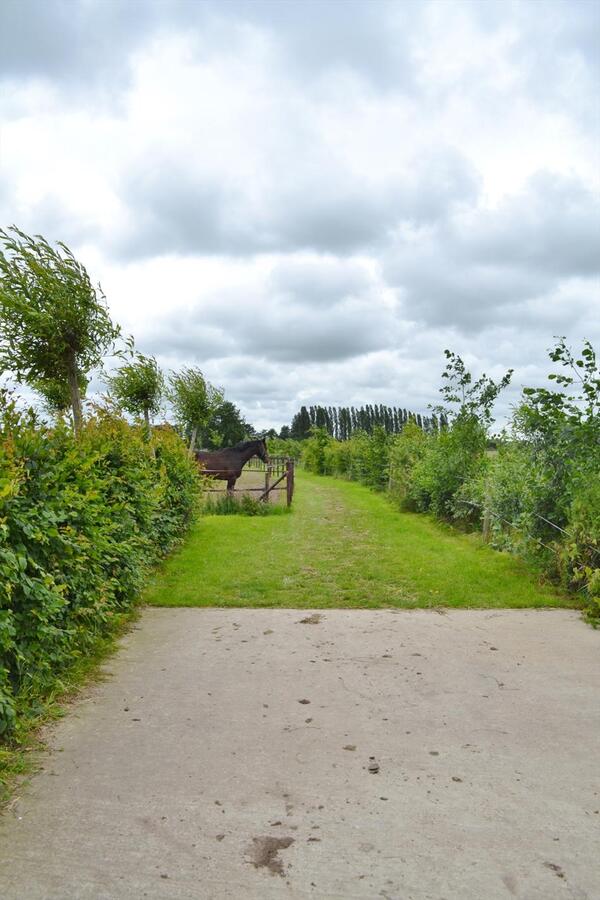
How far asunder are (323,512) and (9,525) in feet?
43.4

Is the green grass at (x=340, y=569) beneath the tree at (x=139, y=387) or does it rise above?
beneath

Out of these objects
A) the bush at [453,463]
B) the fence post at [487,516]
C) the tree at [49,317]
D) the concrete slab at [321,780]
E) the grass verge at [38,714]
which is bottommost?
the concrete slab at [321,780]

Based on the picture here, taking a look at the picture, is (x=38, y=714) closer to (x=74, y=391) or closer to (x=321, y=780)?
(x=321, y=780)

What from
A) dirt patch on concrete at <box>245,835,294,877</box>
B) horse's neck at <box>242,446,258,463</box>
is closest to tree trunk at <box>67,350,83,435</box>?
dirt patch on concrete at <box>245,835,294,877</box>

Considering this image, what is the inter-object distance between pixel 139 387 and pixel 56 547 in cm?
914

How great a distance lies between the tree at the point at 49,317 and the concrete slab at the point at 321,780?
3662 millimetres

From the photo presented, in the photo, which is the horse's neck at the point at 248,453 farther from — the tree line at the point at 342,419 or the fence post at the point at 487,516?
the tree line at the point at 342,419

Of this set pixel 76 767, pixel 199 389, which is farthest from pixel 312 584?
pixel 199 389

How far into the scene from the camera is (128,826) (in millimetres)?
2602

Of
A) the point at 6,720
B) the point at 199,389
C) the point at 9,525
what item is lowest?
the point at 6,720

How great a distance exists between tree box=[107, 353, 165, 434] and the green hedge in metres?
6.12

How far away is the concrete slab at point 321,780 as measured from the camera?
232cm

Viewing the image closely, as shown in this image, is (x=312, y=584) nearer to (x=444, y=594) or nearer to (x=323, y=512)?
(x=444, y=594)

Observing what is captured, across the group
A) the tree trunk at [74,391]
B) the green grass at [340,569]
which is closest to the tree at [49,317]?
the tree trunk at [74,391]
